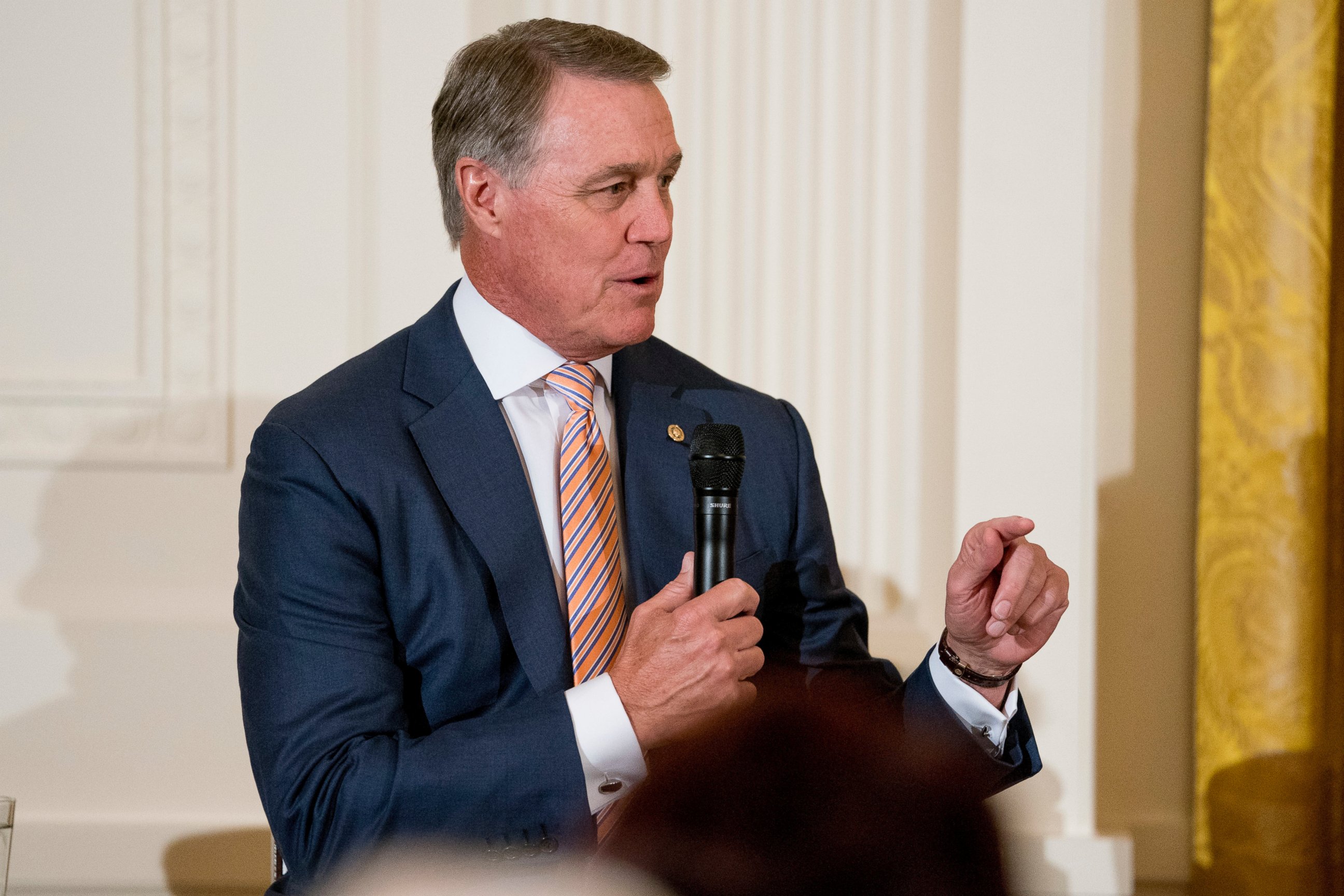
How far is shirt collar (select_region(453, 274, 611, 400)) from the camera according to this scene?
165cm

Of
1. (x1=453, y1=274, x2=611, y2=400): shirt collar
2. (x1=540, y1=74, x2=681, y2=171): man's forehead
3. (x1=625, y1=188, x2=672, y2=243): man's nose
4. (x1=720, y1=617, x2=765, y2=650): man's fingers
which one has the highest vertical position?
(x1=540, y1=74, x2=681, y2=171): man's forehead

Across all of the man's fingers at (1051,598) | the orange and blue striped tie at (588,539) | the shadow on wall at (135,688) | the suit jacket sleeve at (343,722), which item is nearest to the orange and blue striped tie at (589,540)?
the orange and blue striped tie at (588,539)

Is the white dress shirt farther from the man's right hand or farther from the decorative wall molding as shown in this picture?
the decorative wall molding

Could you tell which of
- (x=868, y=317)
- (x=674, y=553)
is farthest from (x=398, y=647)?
(x=868, y=317)

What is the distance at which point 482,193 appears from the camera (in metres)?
1.69

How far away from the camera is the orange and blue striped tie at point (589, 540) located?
5.03 ft

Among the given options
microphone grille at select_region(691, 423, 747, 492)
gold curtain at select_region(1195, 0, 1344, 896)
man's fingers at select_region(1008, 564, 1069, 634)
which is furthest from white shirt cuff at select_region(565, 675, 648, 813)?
gold curtain at select_region(1195, 0, 1344, 896)

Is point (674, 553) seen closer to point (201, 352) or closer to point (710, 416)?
point (710, 416)

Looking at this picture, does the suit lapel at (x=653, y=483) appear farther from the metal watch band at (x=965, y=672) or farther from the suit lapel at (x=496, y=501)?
the metal watch band at (x=965, y=672)

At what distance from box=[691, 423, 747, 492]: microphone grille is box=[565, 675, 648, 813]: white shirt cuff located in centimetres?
26

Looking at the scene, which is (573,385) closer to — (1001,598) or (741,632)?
(741,632)

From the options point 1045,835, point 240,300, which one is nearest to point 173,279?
point 240,300

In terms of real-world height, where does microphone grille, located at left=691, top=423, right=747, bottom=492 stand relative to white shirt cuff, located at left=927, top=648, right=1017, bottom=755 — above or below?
above

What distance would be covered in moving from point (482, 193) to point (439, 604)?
0.59 metres
